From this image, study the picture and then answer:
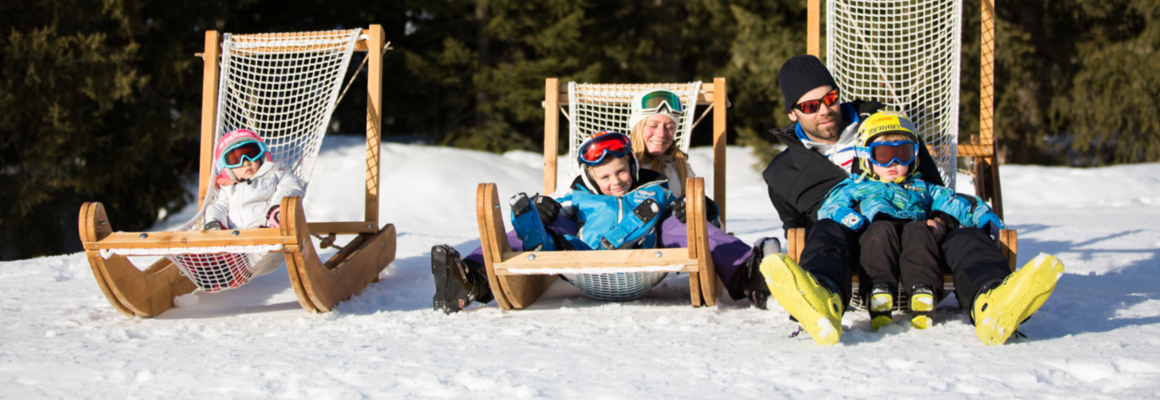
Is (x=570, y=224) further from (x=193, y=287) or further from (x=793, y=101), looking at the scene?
(x=193, y=287)

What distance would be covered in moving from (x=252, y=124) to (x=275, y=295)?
103cm

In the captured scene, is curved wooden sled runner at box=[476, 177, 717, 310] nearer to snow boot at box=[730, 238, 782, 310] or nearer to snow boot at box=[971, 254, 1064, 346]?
snow boot at box=[730, 238, 782, 310]

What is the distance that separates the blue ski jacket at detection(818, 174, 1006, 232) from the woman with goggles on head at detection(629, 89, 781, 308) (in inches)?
14.2

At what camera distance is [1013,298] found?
2.30 m

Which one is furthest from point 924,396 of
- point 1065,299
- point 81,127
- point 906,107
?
point 81,127

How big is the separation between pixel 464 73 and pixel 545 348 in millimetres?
9878

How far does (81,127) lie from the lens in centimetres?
858

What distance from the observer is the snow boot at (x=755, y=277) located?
Result: 2.99 meters

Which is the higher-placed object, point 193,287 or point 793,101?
point 793,101

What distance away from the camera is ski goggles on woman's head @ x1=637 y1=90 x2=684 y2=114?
3.81 metres

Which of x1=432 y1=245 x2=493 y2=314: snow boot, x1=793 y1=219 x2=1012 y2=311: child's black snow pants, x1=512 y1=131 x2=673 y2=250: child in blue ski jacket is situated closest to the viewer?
x1=793 y1=219 x2=1012 y2=311: child's black snow pants

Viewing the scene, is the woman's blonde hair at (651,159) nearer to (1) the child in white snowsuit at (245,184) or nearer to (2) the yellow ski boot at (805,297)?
(2) the yellow ski boot at (805,297)

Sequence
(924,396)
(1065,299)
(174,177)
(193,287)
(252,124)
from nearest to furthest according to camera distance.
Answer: (924,396) < (1065,299) < (193,287) < (252,124) < (174,177)

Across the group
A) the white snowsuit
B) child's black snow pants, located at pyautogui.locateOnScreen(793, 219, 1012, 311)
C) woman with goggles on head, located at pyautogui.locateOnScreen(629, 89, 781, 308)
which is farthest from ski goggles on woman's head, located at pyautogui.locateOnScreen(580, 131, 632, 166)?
the white snowsuit
